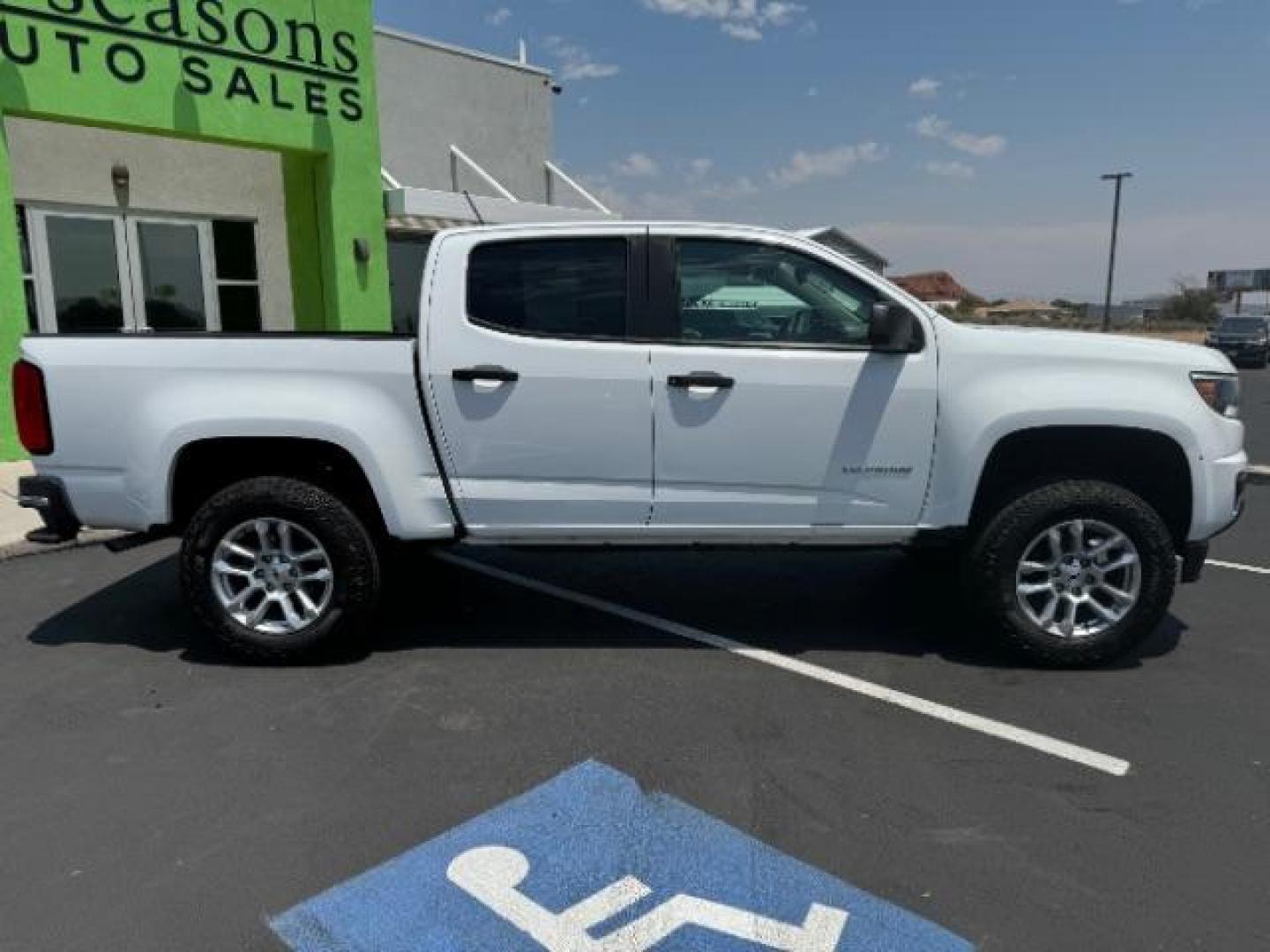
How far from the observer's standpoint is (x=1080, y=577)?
4.17 metres

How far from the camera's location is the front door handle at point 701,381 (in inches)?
157

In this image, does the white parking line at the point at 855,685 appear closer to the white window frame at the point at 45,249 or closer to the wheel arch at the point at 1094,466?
the wheel arch at the point at 1094,466

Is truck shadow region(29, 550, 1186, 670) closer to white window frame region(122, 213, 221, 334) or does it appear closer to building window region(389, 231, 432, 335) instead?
white window frame region(122, 213, 221, 334)

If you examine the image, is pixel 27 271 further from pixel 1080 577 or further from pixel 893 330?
pixel 1080 577

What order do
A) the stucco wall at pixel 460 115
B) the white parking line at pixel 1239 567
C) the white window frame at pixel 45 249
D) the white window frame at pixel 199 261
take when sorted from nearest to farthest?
the white parking line at pixel 1239 567, the white window frame at pixel 45 249, the white window frame at pixel 199 261, the stucco wall at pixel 460 115

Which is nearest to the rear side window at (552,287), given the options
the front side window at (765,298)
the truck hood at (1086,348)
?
the front side window at (765,298)

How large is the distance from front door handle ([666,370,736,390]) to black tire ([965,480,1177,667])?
4.50ft

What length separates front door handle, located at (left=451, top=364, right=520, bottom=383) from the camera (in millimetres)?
4004

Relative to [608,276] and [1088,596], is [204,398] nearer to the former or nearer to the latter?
[608,276]

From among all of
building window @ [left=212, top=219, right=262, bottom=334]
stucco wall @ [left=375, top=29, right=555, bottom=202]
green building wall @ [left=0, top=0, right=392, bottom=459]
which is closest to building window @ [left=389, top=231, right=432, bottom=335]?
green building wall @ [left=0, top=0, right=392, bottom=459]

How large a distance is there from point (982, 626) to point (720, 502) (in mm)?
1393

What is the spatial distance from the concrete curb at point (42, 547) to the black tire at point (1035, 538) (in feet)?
17.0

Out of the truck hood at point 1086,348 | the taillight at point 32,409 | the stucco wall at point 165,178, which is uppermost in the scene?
the stucco wall at point 165,178

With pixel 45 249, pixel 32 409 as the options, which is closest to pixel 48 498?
pixel 32 409
